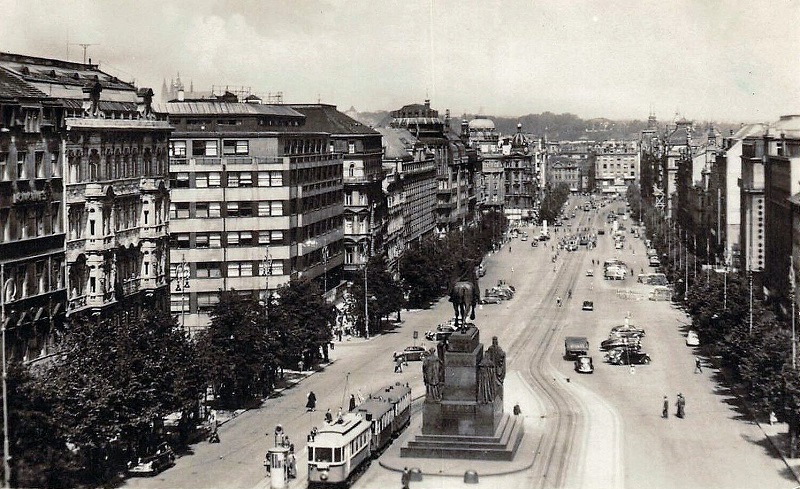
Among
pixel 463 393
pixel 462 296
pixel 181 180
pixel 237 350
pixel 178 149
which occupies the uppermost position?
pixel 178 149

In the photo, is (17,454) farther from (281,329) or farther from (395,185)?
(395,185)

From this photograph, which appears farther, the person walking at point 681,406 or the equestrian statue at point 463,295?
the person walking at point 681,406

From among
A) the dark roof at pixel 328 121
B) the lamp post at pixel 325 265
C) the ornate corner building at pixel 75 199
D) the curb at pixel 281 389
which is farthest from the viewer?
the dark roof at pixel 328 121

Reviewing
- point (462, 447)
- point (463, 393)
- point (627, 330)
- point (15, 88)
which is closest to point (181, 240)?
point (627, 330)

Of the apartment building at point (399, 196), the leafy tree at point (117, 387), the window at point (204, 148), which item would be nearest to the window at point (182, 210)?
the window at point (204, 148)

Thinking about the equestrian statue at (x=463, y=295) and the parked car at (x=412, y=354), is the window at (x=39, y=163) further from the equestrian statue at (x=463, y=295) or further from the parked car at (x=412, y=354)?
the parked car at (x=412, y=354)

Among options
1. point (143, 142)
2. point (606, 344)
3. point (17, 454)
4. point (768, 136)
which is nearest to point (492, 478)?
point (17, 454)

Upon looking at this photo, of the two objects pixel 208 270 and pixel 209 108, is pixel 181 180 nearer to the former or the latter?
pixel 208 270

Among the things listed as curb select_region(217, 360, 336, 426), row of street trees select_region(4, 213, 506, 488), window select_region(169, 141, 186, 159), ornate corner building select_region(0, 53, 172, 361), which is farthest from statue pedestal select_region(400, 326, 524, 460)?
window select_region(169, 141, 186, 159)
